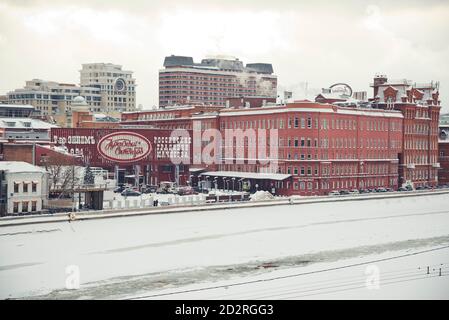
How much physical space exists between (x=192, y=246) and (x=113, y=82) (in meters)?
149

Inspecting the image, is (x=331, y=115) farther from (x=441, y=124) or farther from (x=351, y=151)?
(x=441, y=124)

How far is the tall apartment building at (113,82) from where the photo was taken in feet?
611

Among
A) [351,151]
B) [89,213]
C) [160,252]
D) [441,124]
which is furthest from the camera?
[441,124]

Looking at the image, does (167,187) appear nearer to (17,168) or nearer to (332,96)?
(17,168)

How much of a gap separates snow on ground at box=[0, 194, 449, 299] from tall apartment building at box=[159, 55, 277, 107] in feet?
367

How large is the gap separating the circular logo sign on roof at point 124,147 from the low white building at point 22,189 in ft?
55.6

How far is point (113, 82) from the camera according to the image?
619 feet

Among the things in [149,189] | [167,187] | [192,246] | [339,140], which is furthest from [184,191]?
[192,246]

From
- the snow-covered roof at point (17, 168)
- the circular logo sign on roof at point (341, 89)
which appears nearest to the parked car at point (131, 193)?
the snow-covered roof at point (17, 168)
